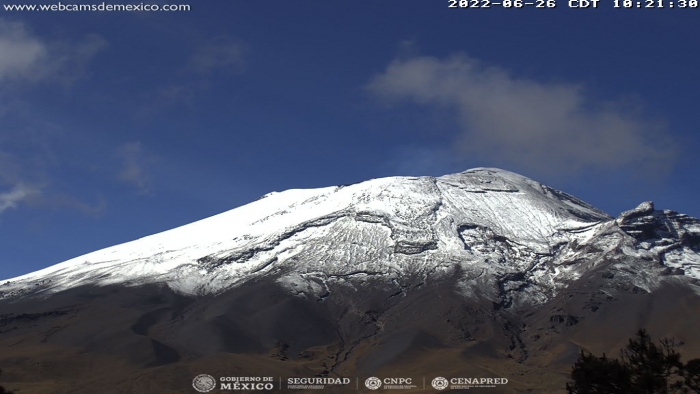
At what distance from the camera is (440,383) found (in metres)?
182

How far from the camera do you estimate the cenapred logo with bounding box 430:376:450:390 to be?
180 m

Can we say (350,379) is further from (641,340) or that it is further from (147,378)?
(641,340)

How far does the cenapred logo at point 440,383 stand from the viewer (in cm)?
17950

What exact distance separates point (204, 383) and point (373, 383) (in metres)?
35.4

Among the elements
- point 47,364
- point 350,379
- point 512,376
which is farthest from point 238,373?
point 512,376

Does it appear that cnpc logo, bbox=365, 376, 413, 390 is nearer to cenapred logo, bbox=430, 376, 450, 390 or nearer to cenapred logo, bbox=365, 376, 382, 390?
cenapred logo, bbox=365, 376, 382, 390

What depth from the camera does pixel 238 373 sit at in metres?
188

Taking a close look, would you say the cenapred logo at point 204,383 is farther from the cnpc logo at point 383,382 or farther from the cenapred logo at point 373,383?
the cnpc logo at point 383,382

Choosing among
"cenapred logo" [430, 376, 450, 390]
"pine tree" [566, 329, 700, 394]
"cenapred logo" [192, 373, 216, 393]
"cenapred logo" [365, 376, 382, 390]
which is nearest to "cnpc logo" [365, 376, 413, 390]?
"cenapred logo" [365, 376, 382, 390]

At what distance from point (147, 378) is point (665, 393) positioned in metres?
148

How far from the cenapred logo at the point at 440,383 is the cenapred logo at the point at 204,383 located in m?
45.9

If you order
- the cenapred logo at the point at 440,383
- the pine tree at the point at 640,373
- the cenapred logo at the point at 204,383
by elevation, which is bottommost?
the pine tree at the point at 640,373

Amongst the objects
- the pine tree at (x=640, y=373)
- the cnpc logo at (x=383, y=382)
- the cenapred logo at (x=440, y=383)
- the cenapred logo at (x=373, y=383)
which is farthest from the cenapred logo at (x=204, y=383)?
the pine tree at (x=640, y=373)

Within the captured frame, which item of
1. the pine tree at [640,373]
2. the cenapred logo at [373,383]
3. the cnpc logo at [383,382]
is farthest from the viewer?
the cnpc logo at [383,382]
